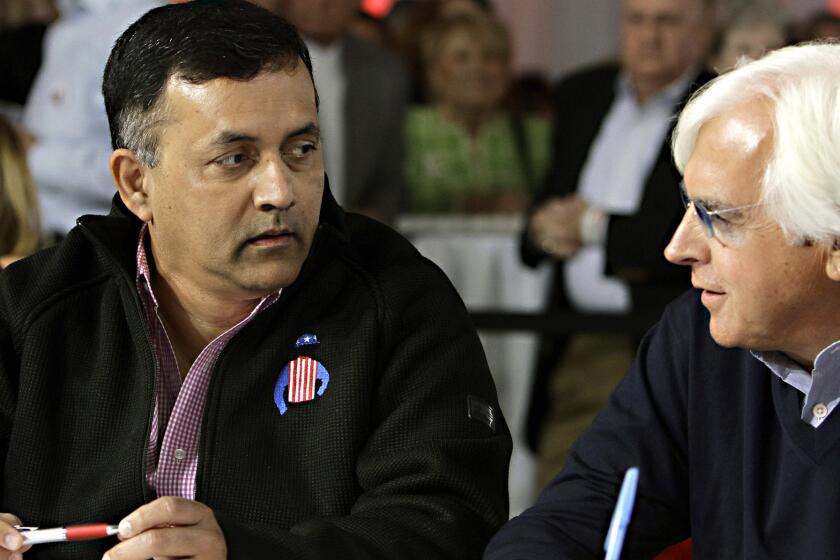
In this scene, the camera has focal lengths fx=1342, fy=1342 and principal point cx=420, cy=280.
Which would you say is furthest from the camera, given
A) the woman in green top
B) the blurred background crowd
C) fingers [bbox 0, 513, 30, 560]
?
the woman in green top

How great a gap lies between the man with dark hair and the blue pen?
226 millimetres

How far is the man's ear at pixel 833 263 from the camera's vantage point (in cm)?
183

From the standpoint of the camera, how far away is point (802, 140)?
5.86 feet

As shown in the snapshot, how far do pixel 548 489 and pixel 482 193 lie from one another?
9.74ft

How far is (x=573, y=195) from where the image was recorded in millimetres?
4445

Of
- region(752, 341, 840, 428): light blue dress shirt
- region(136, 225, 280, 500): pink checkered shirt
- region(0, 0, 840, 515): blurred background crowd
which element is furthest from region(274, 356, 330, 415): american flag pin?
region(0, 0, 840, 515): blurred background crowd

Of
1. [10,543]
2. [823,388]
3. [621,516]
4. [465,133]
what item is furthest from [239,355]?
[465,133]

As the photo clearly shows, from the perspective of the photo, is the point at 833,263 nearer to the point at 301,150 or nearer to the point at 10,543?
the point at 301,150

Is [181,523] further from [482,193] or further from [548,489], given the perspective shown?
[482,193]

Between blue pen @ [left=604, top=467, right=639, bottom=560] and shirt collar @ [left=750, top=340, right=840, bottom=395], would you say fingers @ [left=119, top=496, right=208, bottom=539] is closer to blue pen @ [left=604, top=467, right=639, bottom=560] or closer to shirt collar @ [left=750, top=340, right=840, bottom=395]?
blue pen @ [left=604, top=467, right=639, bottom=560]

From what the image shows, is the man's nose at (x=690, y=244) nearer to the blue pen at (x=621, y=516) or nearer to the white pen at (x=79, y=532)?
the blue pen at (x=621, y=516)

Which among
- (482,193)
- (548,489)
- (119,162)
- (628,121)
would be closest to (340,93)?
(482,193)

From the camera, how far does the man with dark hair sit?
2047mm

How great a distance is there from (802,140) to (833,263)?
0.18 meters
